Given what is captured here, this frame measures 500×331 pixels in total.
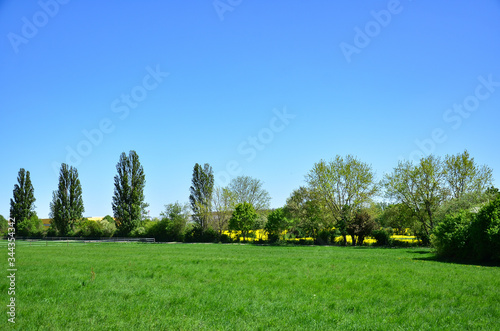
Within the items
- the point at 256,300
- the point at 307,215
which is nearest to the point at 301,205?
the point at 307,215

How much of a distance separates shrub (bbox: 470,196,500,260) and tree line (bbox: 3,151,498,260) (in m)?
6.74

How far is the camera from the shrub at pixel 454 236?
2138cm

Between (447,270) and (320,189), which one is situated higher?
(320,189)

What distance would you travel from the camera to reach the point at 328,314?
8.34m

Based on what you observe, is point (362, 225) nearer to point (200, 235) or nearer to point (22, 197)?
point (200, 235)

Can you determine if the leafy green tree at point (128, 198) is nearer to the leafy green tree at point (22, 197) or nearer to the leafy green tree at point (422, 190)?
the leafy green tree at point (22, 197)

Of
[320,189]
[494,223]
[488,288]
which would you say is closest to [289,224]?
[320,189]

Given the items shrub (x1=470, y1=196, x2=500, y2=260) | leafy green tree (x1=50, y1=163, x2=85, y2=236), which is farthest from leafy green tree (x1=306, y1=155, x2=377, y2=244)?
leafy green tree (x1=50, y1=163, x2=85, y2=236)

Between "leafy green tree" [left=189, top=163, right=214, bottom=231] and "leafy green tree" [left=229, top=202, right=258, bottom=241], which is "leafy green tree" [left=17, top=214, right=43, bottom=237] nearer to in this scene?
"leafy green tree" [left=189, top=163, right=214, bottom=231]

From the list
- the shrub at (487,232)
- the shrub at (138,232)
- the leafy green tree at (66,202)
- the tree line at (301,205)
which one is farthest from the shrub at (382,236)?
the leafy green tree at (66,202)

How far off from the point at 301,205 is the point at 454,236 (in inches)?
1144

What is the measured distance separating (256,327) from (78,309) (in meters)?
4.58

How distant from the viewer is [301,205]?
165ft

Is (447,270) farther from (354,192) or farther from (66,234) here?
(66,234)
